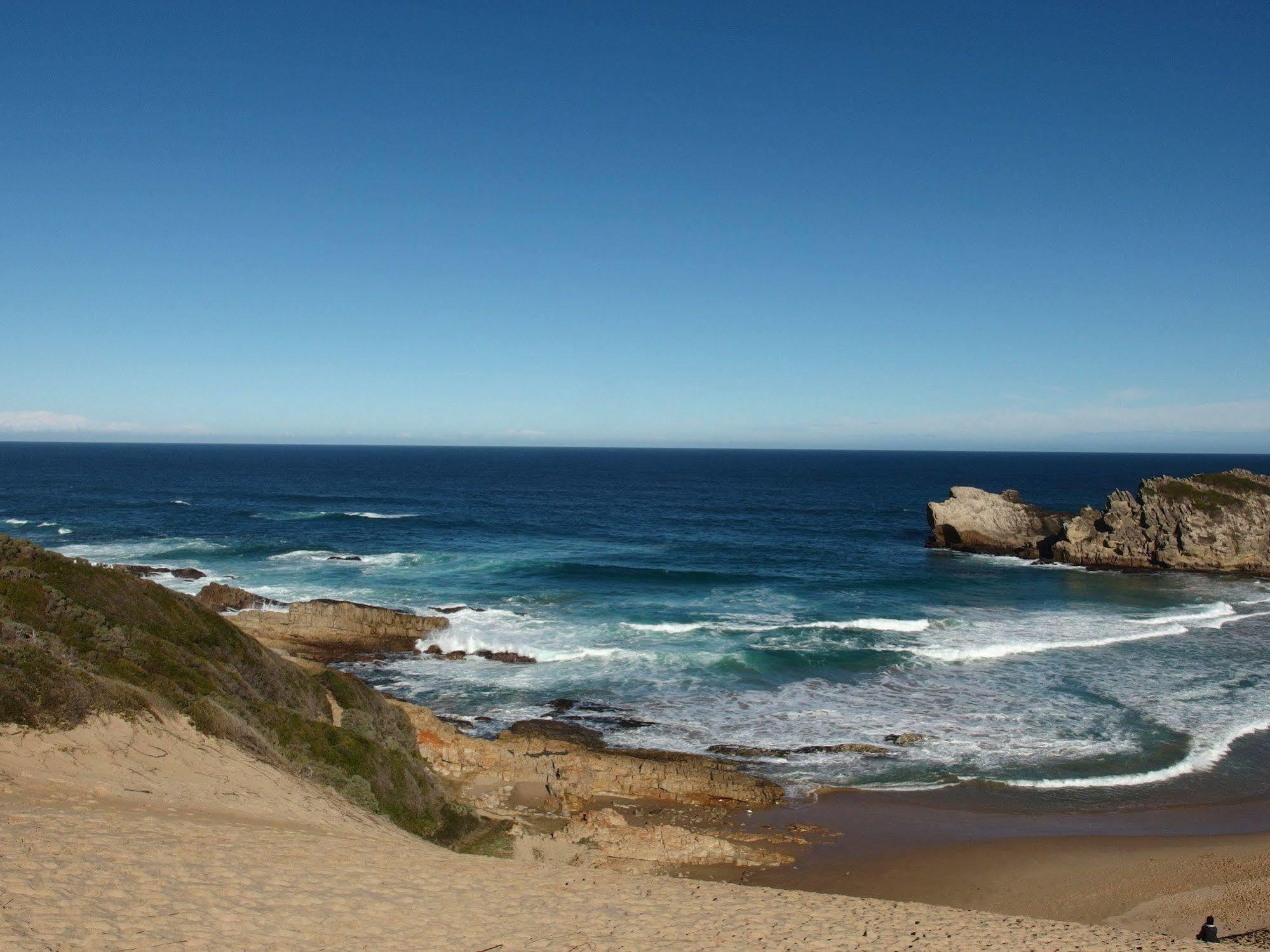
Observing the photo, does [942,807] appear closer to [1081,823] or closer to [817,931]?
[1081,823]

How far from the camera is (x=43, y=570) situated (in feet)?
58.0

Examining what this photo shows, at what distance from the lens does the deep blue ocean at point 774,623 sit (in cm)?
2403

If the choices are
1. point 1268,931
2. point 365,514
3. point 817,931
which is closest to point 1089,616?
point 1268,931

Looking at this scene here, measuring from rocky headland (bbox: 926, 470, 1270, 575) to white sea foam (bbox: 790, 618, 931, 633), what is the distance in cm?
2573

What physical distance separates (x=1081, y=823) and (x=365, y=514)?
64.8 metres

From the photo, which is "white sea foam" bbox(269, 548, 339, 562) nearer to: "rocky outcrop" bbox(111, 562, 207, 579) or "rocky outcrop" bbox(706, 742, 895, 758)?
"rocky outcrop" bbox(111, 562, 207, 579)

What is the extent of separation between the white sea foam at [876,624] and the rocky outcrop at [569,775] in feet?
55.4

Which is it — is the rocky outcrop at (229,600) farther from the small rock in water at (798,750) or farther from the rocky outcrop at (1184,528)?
the rocky outcrop at (1184,528)

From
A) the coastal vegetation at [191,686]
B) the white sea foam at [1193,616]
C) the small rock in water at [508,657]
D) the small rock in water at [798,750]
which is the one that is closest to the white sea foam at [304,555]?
the small rock in water at [508,657]

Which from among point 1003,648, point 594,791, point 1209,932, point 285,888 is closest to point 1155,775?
point 1209,932

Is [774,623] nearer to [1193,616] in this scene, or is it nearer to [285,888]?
[1193,616]

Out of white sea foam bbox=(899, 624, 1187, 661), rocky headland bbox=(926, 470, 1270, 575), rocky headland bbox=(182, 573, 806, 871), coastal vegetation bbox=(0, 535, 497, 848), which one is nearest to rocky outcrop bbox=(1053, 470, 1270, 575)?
rocky headland bbox=(926, 470, 1270, 575)

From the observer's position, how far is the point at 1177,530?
180ft

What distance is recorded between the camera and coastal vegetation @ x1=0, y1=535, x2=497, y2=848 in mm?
13188
